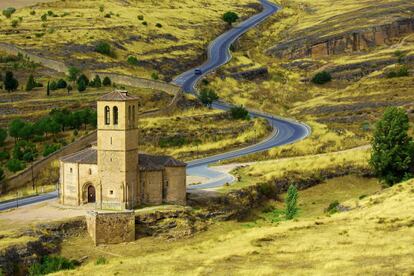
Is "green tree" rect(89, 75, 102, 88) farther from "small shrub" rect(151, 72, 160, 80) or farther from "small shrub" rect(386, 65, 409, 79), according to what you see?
"small shrub" rect(386, 65, 409, 79)

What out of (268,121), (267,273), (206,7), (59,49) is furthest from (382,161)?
(206,7)

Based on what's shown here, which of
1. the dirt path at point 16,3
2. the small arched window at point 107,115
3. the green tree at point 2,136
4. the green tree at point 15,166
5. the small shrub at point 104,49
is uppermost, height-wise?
the dirt path at point 16,3

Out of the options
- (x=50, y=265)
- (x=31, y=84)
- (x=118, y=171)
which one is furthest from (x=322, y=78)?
(x=50, y=265)

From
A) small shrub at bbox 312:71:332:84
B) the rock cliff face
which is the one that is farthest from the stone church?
the rock cliff face

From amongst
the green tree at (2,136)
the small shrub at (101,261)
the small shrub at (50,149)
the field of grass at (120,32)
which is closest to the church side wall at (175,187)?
the small shrub at (101,261)

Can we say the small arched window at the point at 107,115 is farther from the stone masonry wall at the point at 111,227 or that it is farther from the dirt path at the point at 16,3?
the dirt path at the point at 16,3

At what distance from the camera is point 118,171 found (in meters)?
61.1

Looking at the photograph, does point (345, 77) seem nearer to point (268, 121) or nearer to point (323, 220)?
point (268, 121)

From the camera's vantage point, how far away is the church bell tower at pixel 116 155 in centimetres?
6088

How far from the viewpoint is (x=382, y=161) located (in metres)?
69.5

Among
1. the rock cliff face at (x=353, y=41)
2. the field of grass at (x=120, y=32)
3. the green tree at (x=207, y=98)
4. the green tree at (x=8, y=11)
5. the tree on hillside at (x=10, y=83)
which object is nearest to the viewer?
the tree on hillside at (x=10, y=83)

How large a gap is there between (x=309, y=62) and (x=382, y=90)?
22.7 m

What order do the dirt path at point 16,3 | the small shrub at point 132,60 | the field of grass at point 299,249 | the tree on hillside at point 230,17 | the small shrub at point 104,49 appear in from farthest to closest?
the tree on hillside at point 230,17 → the dirt path at point 16,3 → the small shrub at point 104,49 → the small shrub at point 132,60 → the field of grass at point 299,249

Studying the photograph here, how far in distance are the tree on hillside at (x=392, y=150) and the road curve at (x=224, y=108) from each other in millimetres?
10525
